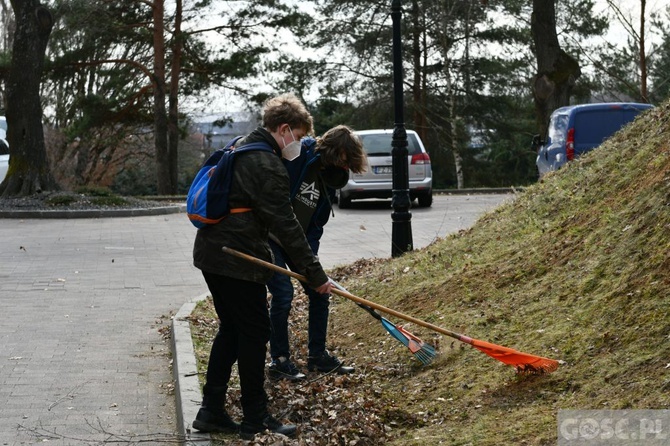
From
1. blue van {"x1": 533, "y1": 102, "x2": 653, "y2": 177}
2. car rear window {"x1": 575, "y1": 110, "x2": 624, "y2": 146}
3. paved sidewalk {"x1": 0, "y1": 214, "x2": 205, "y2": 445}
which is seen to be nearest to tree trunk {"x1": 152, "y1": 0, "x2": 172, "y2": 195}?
blue van {"x1": 533, "y1": 102, "x2": 653, "y2": 177}

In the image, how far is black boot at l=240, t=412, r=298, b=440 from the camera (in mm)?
5375

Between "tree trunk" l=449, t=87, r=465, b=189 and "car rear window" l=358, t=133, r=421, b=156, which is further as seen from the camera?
"tree trunk" l=449, t=87, r=465, b=189

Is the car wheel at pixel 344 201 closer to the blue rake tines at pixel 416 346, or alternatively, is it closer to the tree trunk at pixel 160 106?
the tree trunk at pixel 160 106

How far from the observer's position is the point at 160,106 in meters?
36.1

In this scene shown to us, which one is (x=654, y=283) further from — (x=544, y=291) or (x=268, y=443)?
(x=268, y=443)

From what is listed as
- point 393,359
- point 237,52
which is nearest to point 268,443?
point 393,359

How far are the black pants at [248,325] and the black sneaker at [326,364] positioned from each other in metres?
1.20

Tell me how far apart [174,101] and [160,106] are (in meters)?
0.87

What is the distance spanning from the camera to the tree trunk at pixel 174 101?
3525 cm

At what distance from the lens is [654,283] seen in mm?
5590

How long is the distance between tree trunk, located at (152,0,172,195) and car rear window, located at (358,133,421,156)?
14.3m

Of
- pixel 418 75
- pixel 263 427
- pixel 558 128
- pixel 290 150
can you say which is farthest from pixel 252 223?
pixel 418 75

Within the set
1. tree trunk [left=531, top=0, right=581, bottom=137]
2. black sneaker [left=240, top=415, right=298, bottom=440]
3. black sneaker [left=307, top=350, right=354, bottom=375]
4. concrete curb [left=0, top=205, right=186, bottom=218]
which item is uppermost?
tree trunk [left=531, top=0, right=581, bottom=137]

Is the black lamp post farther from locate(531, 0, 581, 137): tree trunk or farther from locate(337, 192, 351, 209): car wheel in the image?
locate(531, 0, 581, 137): tree trunk
